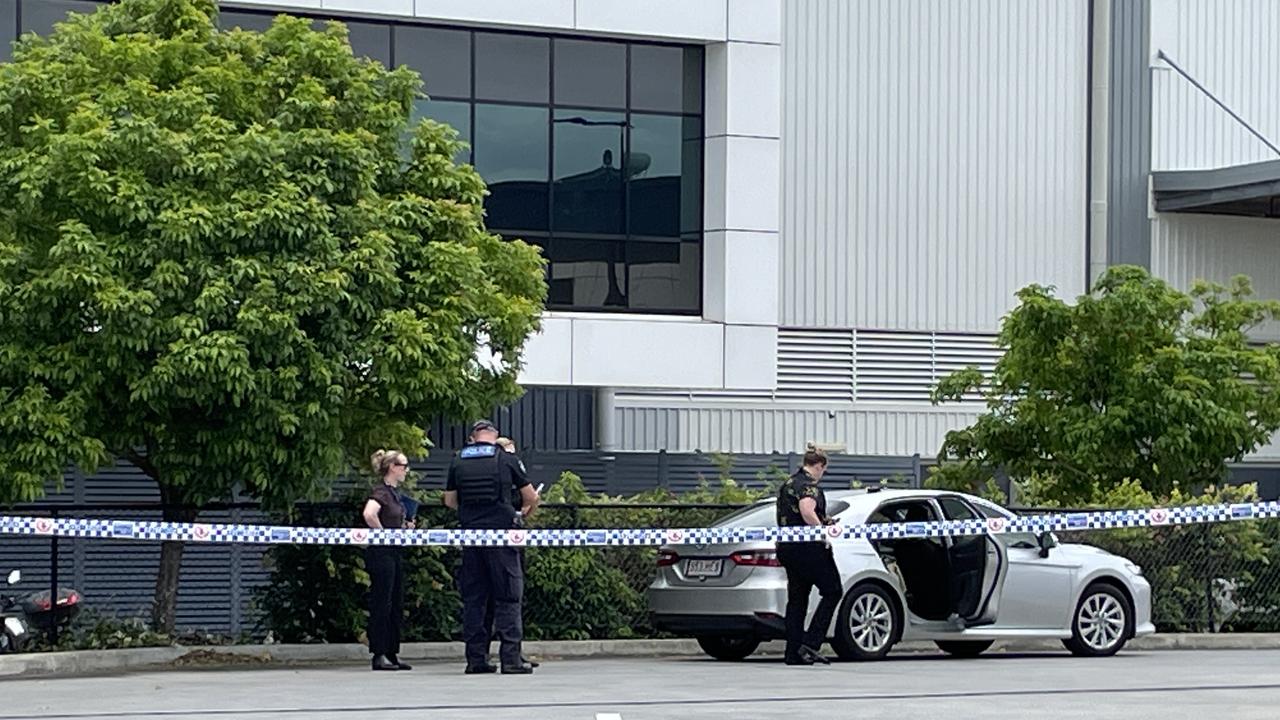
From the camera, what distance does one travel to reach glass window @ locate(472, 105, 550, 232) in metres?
29.5

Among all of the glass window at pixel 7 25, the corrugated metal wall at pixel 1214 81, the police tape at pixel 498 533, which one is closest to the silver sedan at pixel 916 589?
the police tape at pixel 498 533

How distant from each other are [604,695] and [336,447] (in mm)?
5414

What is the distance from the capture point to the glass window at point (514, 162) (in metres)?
29.5

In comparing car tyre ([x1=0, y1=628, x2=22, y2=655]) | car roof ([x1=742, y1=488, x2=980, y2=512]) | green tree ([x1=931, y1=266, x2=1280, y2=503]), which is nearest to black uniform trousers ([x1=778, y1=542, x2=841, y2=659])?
car roof ([x1=742, y1=488, x2=980, y2=512])

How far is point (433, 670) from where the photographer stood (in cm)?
1834

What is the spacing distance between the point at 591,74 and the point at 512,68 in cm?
108

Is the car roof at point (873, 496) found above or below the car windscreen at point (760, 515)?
above

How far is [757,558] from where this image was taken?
1842 cm

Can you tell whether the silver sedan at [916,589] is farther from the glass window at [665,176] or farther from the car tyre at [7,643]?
the glass window at [665,176]

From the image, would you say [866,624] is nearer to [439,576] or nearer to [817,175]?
[439,576]

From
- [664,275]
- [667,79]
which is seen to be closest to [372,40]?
[667,79]

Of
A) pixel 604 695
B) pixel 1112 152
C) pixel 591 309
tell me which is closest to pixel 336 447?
pixel 604 695

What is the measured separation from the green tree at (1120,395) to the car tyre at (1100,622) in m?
5.49

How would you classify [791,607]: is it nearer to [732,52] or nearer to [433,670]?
[433,670]
